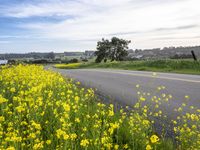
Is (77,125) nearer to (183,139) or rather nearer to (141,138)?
(141,138)

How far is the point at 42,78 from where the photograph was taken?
1138 cm

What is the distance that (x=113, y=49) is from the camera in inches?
2847

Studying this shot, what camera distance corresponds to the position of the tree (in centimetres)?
6975

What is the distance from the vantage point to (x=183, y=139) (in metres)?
5.88

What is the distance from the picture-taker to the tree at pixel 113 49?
6975cm

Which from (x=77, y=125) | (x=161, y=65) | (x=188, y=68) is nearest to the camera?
(x=77, y=125)

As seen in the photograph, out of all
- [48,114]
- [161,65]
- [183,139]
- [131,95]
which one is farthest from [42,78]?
[161,65]

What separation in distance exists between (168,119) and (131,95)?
3.97 meters

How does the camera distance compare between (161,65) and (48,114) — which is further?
(161,65)

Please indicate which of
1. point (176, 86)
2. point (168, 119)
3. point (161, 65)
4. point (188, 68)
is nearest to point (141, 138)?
point (168, 119)

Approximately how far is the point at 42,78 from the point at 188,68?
1561 centimetres

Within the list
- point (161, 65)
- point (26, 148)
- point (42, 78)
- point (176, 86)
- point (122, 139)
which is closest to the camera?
point (26, 148)

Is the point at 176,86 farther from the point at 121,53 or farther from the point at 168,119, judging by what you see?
the point at 121,53

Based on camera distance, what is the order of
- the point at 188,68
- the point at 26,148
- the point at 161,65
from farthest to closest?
the point at 161,65 < the point at 188,68 < the point at 26,148
